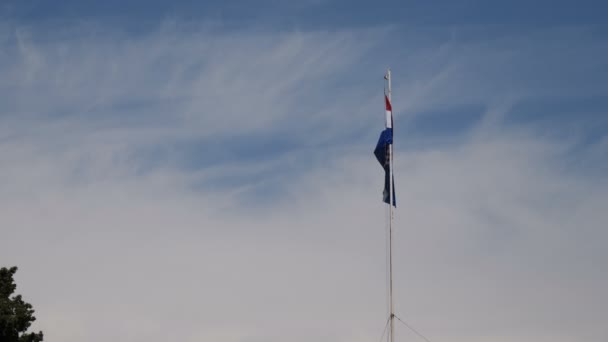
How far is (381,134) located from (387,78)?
9.60ft

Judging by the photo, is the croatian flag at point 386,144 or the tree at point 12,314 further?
the tree at point 12,314

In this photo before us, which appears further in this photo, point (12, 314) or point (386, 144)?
point (12, 314)

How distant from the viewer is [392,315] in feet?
85.5

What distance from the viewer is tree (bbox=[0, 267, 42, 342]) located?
132 feet

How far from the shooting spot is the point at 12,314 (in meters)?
41.3

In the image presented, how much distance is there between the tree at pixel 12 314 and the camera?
40.3m

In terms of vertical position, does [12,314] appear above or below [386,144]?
below

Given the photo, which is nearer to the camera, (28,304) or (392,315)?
(392,315)

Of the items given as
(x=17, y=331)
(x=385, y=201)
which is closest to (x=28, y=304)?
(x=17, y=331)

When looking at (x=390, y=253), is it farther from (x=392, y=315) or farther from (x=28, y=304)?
(x=28, y=304)

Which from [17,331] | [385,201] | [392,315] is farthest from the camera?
[17,331]

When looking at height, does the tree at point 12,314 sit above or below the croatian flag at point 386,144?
below

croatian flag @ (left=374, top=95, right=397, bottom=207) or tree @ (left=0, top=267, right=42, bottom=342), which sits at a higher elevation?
croatian flag @ (left=374, top=95, right=397, bottom=207)

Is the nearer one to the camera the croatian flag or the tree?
the croatian flag
